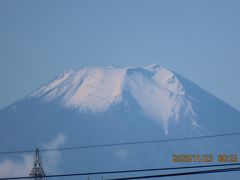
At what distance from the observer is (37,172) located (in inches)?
1745

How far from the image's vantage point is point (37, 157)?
4481 centimetres

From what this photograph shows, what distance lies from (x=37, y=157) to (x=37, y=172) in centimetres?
110
